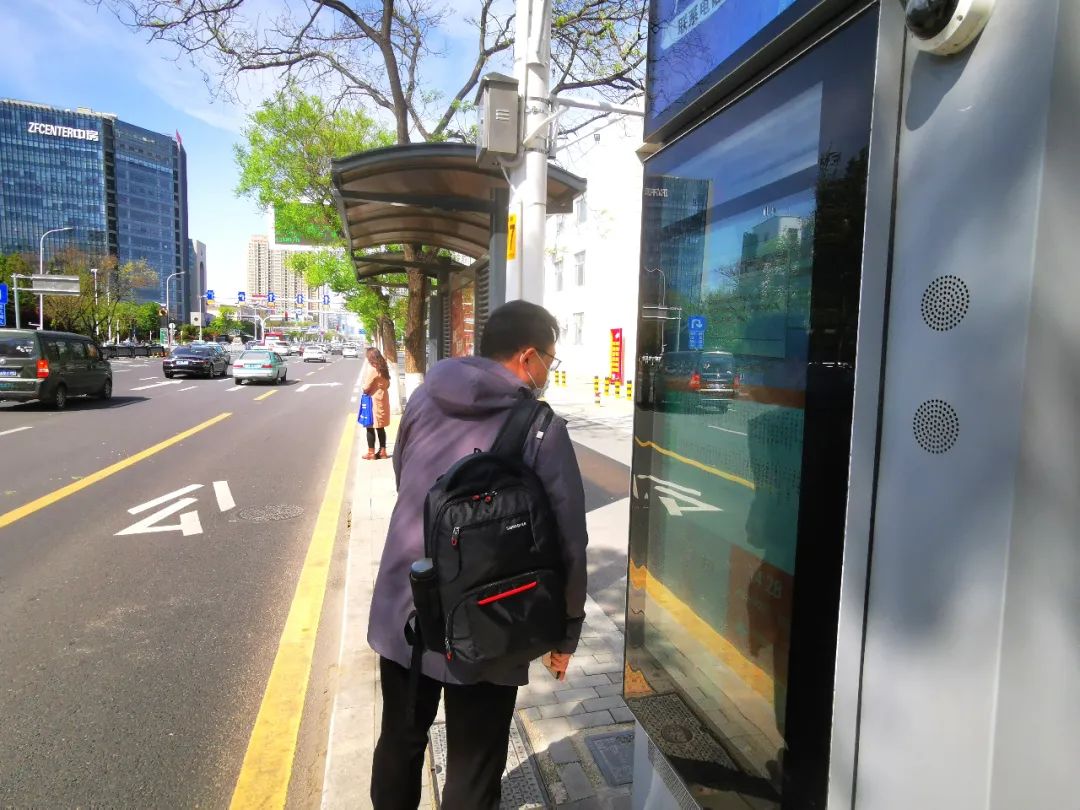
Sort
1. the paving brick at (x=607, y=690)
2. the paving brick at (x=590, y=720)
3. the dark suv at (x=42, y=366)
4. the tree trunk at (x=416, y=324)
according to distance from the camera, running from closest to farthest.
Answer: the paving brick at (x=590, y=720)
the paving brick at (x=607, y=690)
the tree trunk at (x=416, y=324)
the dark suv at (x=42, y=366)

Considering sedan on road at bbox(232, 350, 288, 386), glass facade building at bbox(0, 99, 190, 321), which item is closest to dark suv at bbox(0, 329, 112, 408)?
sedan on road at bbox(232, 350, 288, 386)

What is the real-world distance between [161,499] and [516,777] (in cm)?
627

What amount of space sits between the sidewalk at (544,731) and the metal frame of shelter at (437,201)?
2.91 m

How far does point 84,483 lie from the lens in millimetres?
7711

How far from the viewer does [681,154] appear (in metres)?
1.91

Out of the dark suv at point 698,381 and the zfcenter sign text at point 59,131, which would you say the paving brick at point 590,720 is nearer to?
the dark suv at point 698,381

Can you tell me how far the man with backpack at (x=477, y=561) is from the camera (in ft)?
5.13

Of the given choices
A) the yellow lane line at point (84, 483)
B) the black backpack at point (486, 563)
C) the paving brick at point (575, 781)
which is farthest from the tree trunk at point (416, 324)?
the black backpack at point (486, 563)

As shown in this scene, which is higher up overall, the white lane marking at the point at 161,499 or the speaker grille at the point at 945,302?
the speaker grille at the point at 945,302

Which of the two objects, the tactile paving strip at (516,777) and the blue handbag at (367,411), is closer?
the tactile paving strip at (516,777)

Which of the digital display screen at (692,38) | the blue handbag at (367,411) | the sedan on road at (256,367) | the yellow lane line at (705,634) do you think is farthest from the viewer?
the sedan on road at (256,367)

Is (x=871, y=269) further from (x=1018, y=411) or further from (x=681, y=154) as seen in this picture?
(x=681, y=154)

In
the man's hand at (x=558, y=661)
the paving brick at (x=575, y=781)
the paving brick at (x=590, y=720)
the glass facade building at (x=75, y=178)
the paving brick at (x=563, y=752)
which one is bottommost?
the paving brick at (x=590, y=720)

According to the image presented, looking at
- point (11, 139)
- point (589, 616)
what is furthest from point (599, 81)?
point (11, 139)
